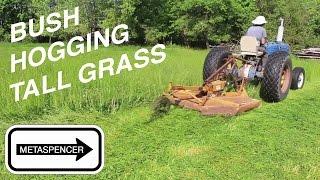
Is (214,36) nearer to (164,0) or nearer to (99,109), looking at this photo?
(164,0)

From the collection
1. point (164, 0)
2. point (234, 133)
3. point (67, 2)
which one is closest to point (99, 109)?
point (234, 133)

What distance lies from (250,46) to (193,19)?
97.1 feet

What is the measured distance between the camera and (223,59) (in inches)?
338

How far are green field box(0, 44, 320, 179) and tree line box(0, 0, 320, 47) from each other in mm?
26870

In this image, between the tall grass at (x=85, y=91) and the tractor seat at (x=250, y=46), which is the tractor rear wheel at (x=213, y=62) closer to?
the tractor seat at (x=250, y=46)

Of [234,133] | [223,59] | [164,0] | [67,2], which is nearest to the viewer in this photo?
[234,133]

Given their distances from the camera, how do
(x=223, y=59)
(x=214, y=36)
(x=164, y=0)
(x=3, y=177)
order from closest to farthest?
(x=3, y=177) < (x=223, y=59) < (x=214, y=36) < (x=164, y=0)

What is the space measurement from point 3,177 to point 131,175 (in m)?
1.13

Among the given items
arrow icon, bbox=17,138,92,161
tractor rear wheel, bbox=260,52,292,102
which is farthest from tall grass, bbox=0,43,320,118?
arrow icon, bbox=17,138,92,161

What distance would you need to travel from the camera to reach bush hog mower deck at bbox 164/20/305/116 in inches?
266

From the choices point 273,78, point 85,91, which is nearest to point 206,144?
point 273,78

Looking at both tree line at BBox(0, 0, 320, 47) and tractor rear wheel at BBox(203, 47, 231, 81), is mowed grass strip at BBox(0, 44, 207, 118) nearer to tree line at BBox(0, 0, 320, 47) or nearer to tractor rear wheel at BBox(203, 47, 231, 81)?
tractor rear wheel at BBox(203, 47, 231, 81)

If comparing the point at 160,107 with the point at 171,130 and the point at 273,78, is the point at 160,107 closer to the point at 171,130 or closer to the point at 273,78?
the point at 171,130

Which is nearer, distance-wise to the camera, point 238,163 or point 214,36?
point 238,163
